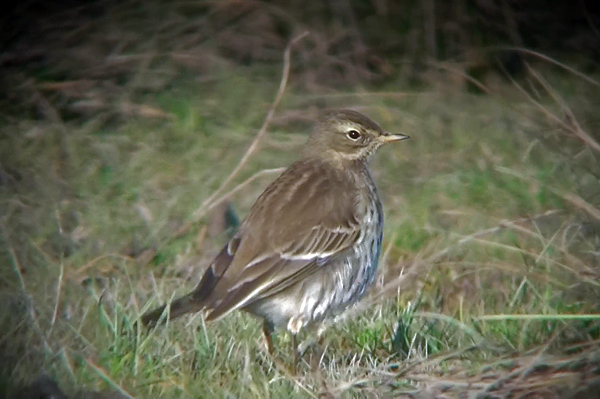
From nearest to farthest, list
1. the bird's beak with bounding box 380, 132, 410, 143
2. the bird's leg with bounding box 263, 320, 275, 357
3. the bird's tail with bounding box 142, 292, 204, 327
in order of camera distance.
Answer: the bird's tail with bounding box 142, 292, 204, 327, the bird's leg with bounding box 263, 320, 275, 357, the bird's beak with bounding box 380, 132, 410, 143

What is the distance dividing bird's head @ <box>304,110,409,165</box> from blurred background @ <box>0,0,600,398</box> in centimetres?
67

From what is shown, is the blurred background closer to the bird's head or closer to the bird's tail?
the bird's tail

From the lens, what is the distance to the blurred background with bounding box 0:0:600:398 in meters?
5.40

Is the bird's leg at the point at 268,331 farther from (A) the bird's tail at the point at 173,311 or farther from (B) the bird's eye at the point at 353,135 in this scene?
(B) the bird's eye at the point at 353,135

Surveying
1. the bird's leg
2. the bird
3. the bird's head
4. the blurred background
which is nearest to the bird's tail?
the bird

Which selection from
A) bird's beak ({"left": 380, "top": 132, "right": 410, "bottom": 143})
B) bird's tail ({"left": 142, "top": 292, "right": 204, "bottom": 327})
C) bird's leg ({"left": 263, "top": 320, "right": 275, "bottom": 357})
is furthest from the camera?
bird's beak ({"left": 380, "top": 132, "right": 410, "bottom": 143})

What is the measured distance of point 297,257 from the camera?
6027mm

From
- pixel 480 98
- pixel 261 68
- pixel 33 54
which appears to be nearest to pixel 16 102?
pixel 33 54

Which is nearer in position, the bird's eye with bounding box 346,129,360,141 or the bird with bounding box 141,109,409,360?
the bird with bounding box 141,109,409,360

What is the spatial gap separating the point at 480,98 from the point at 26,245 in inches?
222

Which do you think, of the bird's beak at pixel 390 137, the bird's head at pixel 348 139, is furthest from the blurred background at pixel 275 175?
the bird's head at pixel 348 139

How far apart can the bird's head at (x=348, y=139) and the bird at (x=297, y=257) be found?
201 mm

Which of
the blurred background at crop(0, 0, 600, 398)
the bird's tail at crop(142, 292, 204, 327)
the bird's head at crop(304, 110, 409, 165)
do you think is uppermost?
the bird's head at crop(304, 110, 409, 165)

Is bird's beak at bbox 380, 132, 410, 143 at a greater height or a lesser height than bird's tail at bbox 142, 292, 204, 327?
greater
